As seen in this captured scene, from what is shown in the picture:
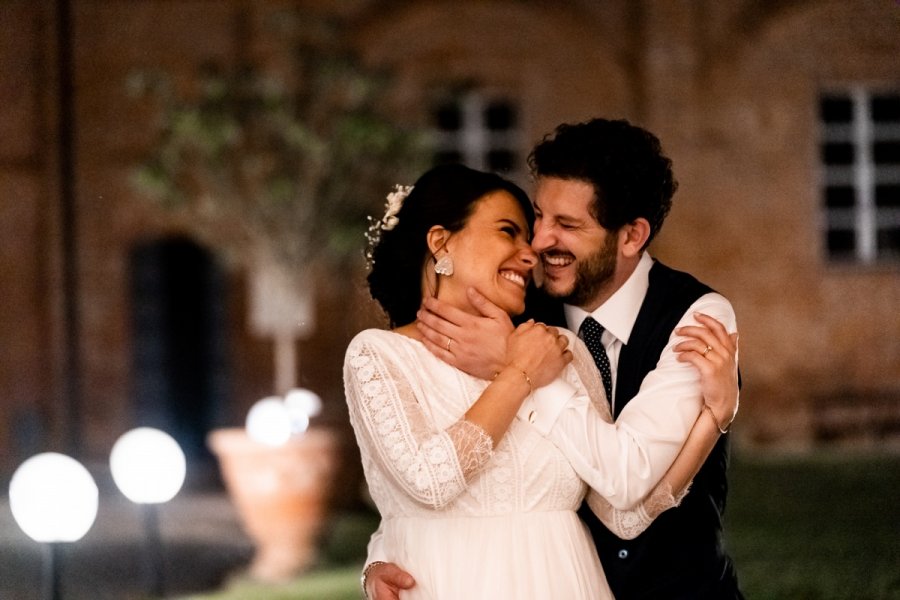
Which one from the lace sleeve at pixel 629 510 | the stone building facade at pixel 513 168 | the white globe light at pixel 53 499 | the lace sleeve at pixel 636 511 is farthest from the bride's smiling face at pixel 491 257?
the stone building facade at pixel 513 168

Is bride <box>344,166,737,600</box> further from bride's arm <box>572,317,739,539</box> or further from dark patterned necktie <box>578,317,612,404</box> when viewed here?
dark patterned necktie <box>578,317,612,404</box>

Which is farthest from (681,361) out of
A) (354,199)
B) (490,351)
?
(354,199)

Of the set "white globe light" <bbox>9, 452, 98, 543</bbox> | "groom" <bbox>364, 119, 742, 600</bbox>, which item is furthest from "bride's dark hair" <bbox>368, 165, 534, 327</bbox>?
"white globe light" <bbox>9, 452, 98, 543</bbox>

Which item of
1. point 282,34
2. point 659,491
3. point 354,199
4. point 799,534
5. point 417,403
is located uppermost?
point 282,34

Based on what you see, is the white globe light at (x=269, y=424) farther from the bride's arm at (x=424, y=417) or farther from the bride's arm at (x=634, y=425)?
the bride's arm at (x=634, y=425)

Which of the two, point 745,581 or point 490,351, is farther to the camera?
point 745,581

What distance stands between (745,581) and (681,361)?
4189 millimetres

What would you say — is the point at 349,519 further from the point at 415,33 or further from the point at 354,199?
the point at 415,33

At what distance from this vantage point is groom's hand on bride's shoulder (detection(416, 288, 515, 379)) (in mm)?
2707

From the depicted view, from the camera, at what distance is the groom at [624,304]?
288cm

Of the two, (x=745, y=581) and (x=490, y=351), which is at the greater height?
(x=490, y=351)

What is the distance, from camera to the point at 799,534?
791 centimetres

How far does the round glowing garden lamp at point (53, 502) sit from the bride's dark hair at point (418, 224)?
5.91 ft

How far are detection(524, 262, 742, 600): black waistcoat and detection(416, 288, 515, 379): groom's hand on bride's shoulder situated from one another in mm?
387
